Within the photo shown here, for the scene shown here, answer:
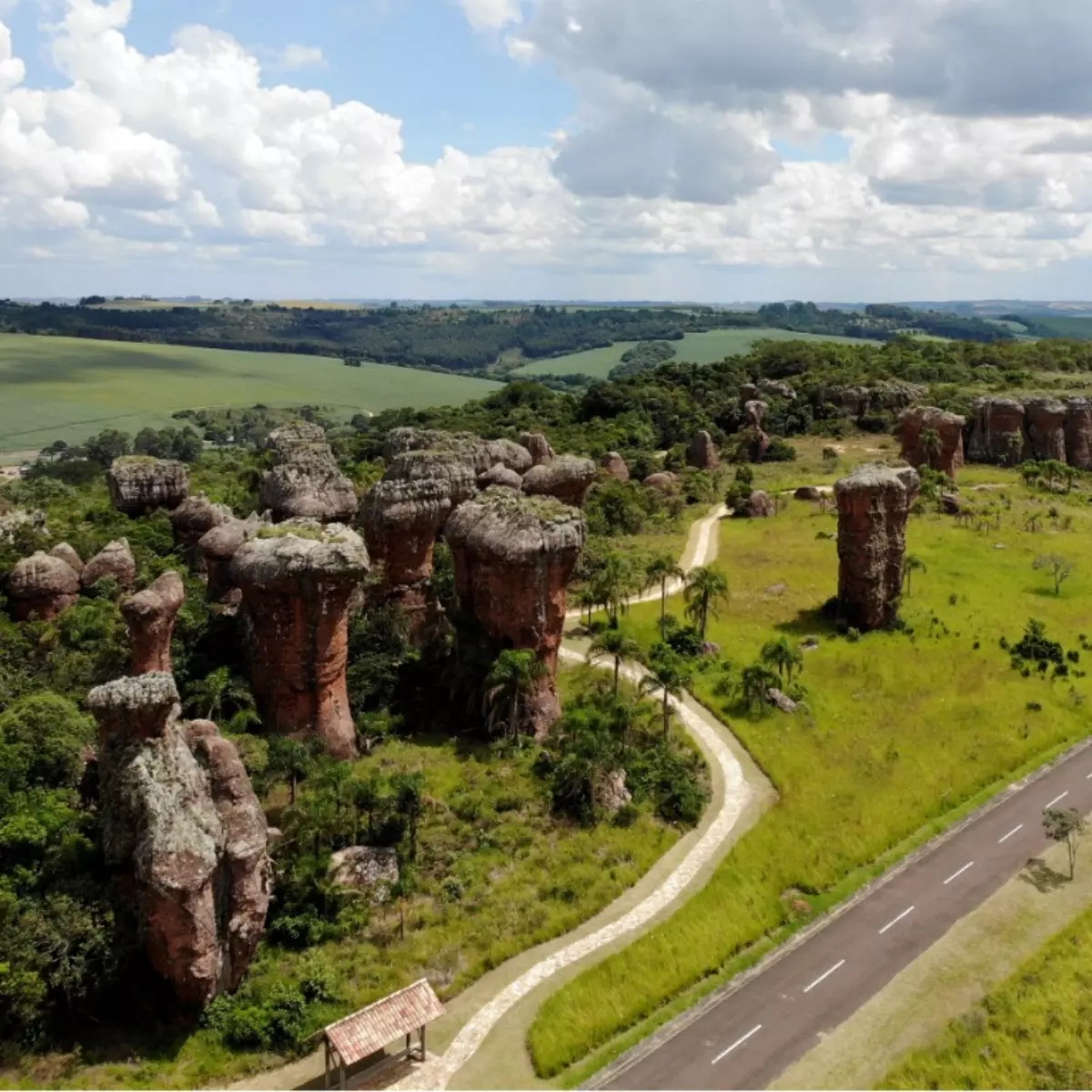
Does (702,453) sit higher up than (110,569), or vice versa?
(702,453)

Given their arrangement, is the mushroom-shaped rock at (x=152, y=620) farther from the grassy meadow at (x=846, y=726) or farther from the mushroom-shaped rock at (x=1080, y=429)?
the mushroom-shaped rock at (x=1080, y=429)

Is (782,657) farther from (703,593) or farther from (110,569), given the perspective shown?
(110,569)

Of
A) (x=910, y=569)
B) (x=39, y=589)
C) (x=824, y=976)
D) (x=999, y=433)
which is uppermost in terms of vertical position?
(x=999, y=433)

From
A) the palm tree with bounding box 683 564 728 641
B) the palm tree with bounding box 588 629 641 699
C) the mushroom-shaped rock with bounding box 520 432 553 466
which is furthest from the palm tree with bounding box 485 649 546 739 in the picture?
the mushroom-shaped rock with bounding box 520 432 553 466

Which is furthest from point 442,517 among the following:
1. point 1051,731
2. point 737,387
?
point 737,387

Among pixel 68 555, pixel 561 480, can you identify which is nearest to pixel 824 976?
pixel 561 480

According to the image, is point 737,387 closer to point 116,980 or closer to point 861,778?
point 861,778
